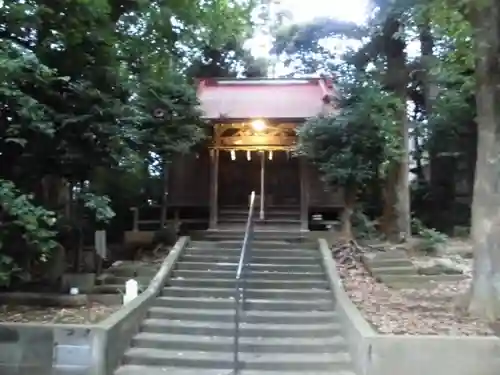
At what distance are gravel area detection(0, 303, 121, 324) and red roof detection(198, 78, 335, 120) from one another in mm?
5750

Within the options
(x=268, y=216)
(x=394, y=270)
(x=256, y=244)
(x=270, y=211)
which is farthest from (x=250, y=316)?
(x=270, y=211)

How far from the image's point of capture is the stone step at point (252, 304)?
27.4 ft

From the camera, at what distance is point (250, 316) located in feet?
26.3

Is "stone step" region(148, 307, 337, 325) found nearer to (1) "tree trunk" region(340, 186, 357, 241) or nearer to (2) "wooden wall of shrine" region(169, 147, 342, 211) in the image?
(1) "tree trunk" region(340, 186, 357, 241)

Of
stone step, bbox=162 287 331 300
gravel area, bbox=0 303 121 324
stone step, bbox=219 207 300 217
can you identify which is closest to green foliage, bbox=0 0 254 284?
gravel area, bbox=0 303 121 324

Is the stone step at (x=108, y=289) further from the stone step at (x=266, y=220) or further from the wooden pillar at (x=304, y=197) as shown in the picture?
the wooden pillar at (x=304, y=197)

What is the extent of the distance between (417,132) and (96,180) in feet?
35.2

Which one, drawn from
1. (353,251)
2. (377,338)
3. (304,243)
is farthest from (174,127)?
(377,338)

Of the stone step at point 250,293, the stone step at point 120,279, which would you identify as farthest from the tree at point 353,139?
the stone step at point 120,279

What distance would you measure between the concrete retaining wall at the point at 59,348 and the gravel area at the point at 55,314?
0.43 meters

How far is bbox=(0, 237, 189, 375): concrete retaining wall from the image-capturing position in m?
6.29

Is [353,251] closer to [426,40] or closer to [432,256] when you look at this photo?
[432,256]

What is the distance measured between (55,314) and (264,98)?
8171 millimetres

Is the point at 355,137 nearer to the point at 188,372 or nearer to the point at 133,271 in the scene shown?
the point at 133,271
